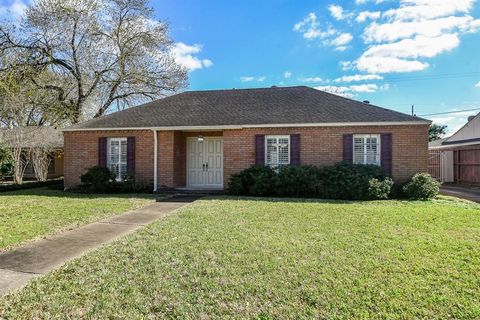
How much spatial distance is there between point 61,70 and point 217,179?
1505cm

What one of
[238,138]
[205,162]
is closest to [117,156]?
[205,162]

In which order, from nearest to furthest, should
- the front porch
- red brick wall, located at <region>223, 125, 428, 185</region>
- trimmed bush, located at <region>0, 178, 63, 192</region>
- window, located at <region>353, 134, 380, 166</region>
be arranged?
red brick wall, located at <region>223, 125, 428, 185</region> → window, located at <region>353, 134, 380, 166</region> → the front porch → trimmed bush, located at <region>0, 178, 63, 192</region>

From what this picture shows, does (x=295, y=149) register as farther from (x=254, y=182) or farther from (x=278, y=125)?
(x=254, y=182)

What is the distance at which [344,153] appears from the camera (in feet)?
40.1

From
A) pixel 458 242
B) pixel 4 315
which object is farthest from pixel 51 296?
pixel 458 242

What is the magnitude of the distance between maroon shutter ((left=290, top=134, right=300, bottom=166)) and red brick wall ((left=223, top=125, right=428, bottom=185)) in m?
0.16

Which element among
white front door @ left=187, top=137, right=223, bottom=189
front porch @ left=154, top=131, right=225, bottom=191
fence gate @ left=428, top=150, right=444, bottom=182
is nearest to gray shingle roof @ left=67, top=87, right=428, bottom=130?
front porch @ left=154, top=131, right=225, bottom=191

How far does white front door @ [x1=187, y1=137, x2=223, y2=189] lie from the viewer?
564 inches

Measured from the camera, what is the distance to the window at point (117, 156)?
14.0m

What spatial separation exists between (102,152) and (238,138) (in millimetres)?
6385

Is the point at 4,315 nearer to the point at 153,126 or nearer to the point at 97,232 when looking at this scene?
the point at 97,232

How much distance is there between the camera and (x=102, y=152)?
46.1ft

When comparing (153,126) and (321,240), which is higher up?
(153,126)

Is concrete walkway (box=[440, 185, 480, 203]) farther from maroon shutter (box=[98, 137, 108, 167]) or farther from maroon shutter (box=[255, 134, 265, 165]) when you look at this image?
maroon shutter (box=[98, 137, 108, 167])
